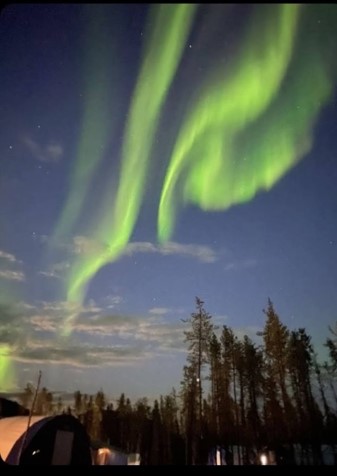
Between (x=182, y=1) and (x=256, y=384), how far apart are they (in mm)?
32030

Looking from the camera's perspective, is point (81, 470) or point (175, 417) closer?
point (81, 470)

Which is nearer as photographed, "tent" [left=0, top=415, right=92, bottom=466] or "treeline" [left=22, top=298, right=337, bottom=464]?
"tent" [left=0, top=415, right=92, bottom=466]

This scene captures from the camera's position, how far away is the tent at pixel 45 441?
1170 cm

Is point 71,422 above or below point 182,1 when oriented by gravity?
below

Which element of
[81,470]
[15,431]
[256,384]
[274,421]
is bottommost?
[81,470]

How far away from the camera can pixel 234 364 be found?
104ft

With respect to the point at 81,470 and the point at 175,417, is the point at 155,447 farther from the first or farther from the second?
the point at 81,470

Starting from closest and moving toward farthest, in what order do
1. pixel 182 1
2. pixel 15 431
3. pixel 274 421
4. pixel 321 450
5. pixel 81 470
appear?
pixel 81 470 < pixel 182 1 < pixel 15 431 < pixel 321 450 < pixel 274 421

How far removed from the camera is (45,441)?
12.8m

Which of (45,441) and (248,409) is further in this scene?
(248,409)

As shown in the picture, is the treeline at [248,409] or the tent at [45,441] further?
the treeline at [248,409]

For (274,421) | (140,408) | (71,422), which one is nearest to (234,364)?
(274,421)

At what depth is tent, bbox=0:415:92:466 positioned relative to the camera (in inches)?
461

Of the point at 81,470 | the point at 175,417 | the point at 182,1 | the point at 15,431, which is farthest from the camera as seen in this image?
the point at 175,417
